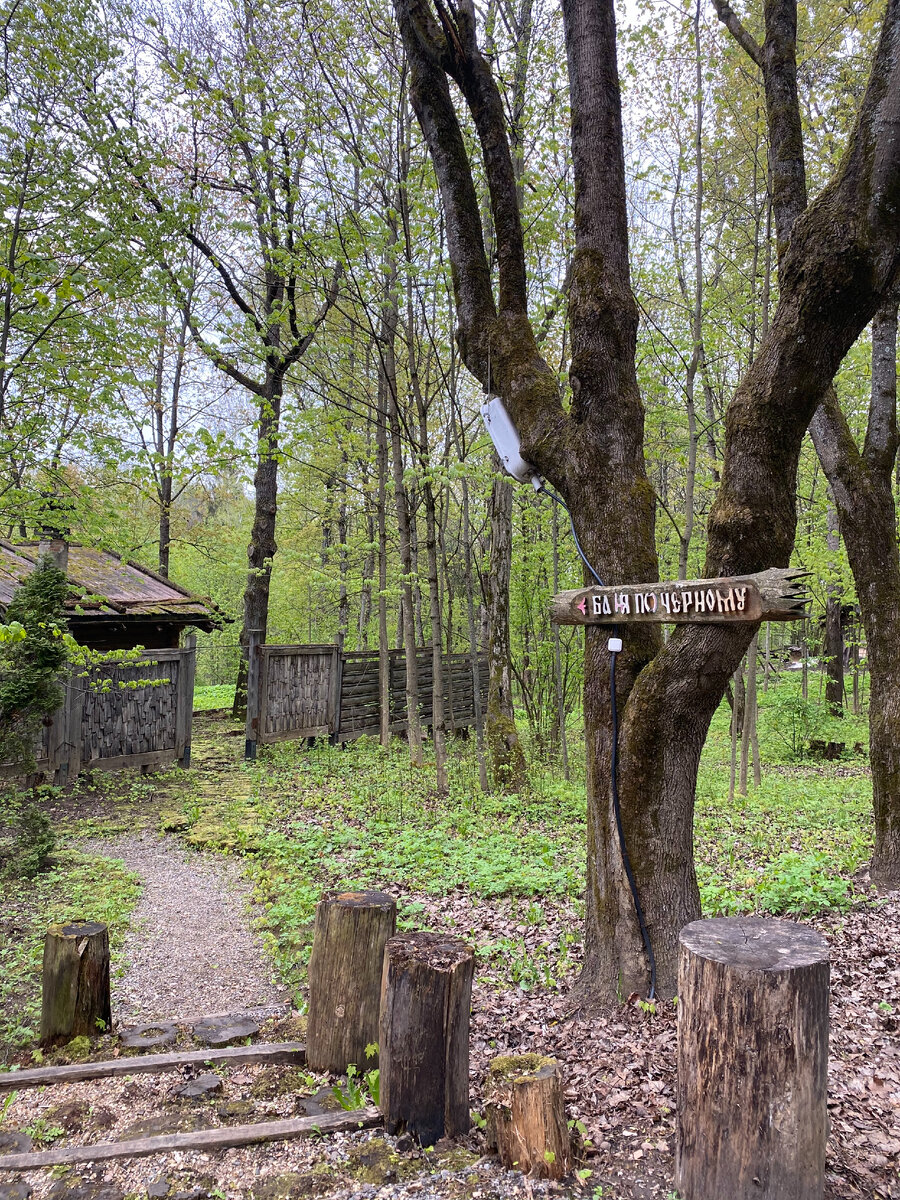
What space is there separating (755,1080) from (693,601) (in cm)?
178

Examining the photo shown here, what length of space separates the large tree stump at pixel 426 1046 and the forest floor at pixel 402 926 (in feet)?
0.34

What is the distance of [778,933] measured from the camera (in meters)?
2.58

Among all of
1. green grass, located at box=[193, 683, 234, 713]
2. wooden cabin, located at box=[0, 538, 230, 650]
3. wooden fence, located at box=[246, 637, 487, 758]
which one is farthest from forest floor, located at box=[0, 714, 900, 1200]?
green grass, located at box=[193, 683, 234, 713]

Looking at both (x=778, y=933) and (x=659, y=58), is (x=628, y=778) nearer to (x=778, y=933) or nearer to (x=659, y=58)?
(x=778, y=933)

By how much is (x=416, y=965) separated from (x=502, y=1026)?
1.14 meters

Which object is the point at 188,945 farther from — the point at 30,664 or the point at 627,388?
the point at 627,388

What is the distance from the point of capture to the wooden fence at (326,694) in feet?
39.1

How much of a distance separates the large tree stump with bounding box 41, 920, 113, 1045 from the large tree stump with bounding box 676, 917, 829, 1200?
301cm

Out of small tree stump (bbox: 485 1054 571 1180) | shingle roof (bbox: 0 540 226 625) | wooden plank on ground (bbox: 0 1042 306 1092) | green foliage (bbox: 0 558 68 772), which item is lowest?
wooden plank on ground (bbox: 0 1042 306 1092)

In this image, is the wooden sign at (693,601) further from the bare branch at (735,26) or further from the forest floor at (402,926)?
the bare branch at (735,26)

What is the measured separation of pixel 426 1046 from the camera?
2.82 meters

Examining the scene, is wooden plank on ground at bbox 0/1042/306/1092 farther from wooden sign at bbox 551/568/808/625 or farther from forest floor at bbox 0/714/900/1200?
wooden sign at bbox 551/568/808/625

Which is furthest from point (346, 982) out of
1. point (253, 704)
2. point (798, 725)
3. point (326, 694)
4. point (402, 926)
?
point (798, 725)

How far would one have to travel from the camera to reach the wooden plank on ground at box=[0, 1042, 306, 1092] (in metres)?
3.28
